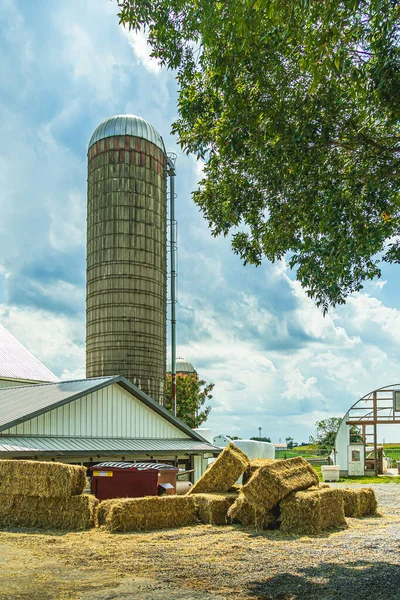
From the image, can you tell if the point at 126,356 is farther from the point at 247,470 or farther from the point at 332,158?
the point at 332,158

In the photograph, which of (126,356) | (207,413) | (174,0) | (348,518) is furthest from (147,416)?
(207,413)

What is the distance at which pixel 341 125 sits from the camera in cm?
1096

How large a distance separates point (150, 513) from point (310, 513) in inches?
132

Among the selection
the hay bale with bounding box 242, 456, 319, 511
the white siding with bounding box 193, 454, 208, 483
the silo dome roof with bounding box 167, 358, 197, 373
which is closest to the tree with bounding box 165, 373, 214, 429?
the silo dome roof with bounding box 167, 358, 197, 373

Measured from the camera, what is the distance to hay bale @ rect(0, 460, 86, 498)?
46.8 feet

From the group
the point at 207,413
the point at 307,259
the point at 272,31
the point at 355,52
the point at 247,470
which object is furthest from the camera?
the point at 207,413

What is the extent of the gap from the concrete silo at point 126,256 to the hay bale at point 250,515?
2020 centimetres

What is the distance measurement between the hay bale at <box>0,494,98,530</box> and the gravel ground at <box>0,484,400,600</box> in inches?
30.7

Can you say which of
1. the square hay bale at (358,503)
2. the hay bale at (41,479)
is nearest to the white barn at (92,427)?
the hay bale at (41,479)

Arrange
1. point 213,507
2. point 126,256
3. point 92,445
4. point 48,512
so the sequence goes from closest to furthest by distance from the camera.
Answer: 1. point 213,507
2. point 48,512
3. point 92,445
4. point 126,256

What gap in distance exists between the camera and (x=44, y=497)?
1443 cm

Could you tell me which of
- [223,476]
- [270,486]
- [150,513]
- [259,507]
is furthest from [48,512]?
[270,486]

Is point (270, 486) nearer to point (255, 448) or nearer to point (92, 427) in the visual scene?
point (92, 427)

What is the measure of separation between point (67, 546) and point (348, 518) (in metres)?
7.14
